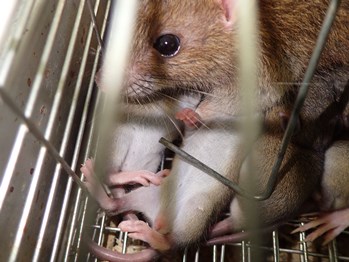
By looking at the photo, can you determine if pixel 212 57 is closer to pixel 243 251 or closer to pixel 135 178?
pixel 135 178

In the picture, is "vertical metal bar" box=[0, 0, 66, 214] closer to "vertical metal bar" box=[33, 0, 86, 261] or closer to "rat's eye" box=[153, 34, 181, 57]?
"vertical metal bar" box=[33, 0, 86, 261]

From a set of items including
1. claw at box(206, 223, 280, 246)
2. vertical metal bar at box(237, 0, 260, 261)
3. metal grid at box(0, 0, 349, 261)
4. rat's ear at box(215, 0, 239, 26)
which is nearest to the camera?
vertical metal bar at box(237, 0, 260, 261)

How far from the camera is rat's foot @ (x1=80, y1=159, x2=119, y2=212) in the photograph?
1.16m

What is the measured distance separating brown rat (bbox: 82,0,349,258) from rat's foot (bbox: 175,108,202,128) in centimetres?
3

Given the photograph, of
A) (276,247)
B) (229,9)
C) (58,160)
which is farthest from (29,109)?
(276,247)

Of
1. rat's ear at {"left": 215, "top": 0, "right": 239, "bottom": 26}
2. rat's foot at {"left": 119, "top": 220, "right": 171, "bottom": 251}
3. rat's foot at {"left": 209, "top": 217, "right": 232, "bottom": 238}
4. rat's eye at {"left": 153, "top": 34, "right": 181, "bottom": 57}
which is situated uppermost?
rat's ear at {"left": 215, "top": 0, "right": 239, "bottom": 26}

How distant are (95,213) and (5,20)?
29.9 inches

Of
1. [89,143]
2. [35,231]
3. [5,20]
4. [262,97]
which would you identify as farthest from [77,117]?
[5,20]

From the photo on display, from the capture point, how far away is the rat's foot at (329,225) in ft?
4.29

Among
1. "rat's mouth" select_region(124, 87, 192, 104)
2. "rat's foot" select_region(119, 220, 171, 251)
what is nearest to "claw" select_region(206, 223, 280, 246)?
"rat's foot" select_region(119, 220, 171, 251)

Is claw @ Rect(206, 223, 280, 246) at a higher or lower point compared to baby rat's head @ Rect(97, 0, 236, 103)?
lower

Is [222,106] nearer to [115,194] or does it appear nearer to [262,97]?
[262,97]

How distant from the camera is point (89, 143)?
1270 millimetres

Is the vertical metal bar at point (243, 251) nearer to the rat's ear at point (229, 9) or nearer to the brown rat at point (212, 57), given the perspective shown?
the brown rat at point (212, 57)
